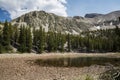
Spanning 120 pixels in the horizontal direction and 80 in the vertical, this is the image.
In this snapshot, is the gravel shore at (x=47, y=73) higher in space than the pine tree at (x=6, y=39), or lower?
lower

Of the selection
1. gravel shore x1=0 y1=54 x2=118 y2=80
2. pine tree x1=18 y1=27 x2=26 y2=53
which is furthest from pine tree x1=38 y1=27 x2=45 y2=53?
gravel shore x1=0 y1=54 x2=118 y2=80

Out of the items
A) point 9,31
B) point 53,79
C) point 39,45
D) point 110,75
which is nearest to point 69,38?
point 39,45

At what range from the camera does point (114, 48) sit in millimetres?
137375

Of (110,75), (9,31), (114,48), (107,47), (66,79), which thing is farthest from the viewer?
(107,47)

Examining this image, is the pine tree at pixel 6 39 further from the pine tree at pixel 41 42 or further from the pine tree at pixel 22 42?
the pine tree at pixel 41 42

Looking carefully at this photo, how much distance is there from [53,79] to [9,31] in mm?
77091

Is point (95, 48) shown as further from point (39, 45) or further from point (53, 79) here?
point (53, 79)

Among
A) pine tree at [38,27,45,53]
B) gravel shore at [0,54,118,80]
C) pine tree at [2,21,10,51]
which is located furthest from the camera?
pine tree at [38,27,45,53]

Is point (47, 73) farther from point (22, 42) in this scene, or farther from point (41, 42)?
point (41, 42)

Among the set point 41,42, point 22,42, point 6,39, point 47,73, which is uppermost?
point 6,39

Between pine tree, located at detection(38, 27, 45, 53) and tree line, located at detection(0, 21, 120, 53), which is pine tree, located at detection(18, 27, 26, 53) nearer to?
tree line, located at detection(0, 21, 120, 53)

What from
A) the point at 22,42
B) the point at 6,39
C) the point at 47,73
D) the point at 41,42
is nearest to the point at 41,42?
the point at 41,42

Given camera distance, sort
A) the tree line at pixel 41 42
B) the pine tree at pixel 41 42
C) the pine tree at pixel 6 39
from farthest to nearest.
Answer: the pine tree at pixel 41 42 → the tree line at pixel 41 42 → the pine tree at pixel 6 39

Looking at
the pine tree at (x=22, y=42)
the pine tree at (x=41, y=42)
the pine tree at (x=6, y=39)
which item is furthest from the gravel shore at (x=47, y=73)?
the pine tree at (x=41, y=42)
